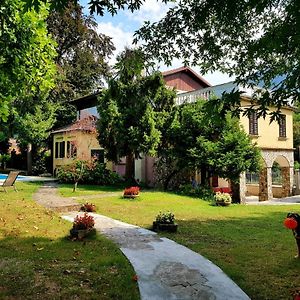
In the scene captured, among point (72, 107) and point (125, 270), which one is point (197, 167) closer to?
point (125, 270)

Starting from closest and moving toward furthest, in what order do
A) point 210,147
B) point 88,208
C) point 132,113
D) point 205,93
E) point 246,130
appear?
1. point 88,208
2. point 210,147
3. point 132,113
4. point 246,130
5. point 205,93

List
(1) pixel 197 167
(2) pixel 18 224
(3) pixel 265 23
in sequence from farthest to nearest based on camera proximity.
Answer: (1) pixel 197 167
(2) pixel 18 224
(3) pixel 265 23

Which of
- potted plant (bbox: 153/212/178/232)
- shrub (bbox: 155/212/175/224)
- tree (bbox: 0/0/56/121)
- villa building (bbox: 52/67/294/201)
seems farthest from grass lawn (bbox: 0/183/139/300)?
villa building (bbox: 52/67/294/201)

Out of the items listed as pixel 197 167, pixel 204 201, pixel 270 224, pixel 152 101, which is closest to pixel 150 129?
pixel 152 101

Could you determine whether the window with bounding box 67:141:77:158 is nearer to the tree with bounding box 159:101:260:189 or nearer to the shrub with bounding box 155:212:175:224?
the tree with bounding box 159:101:260:189

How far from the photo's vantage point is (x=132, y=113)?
19.4 m

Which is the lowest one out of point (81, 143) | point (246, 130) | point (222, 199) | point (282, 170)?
point (222, 199)

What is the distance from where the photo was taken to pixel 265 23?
21.3ft

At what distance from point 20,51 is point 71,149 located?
18709 millimetres

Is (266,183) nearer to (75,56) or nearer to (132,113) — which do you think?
(132,113)

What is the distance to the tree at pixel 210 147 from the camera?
17703mm

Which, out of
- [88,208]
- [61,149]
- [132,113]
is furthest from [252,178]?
[88,208]

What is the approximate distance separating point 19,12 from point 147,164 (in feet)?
54.1

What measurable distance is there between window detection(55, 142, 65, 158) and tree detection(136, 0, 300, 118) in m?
22.8
